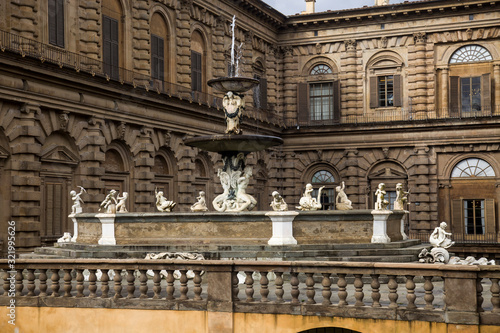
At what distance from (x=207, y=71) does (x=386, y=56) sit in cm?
1141

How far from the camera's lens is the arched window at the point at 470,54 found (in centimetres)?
3934

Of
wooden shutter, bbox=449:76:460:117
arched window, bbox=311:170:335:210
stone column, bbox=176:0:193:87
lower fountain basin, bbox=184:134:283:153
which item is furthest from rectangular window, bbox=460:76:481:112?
lower fountain basin, bbox=184:134:283:153

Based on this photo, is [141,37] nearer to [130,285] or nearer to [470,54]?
[470,54]

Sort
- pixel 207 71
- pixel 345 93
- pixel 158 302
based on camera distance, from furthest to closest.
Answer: pixel 345 93, pixel 207 71, pixel 158 302

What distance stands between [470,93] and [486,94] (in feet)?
3.01

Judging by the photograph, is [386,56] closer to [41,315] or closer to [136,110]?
[136,110]

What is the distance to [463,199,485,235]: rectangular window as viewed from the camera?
38.4 meters

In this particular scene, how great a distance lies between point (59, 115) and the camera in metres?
24.9

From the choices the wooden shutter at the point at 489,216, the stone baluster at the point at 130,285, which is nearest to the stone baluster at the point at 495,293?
the stone baluster at the point at 130,285

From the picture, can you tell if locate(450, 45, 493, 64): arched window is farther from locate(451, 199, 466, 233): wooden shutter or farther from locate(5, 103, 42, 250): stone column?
locate(5, 103, 42, 250): stone column

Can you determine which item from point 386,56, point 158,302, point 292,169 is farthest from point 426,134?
point 158,302

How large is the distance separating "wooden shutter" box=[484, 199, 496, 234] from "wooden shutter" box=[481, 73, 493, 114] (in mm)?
4856

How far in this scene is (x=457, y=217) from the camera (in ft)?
127

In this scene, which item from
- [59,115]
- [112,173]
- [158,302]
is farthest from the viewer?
[112,173]
